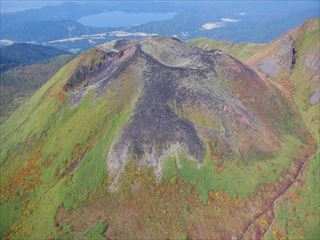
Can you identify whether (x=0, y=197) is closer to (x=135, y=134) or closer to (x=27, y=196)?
(x=27, y=196)

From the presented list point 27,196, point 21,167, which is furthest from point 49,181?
point 21,167

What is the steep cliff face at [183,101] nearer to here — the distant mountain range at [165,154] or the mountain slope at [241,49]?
the distant mountain range at [165,154]

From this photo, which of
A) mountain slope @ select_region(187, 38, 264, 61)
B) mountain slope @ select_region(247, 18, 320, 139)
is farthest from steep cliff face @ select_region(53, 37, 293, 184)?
mountain slope @ select_region(187, 38, 264, 61)

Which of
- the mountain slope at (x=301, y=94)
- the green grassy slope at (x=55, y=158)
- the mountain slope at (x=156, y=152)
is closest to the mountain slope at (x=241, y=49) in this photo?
the mountain slope at (x=301, y=94)

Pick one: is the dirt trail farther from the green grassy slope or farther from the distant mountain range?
the green grassy slope

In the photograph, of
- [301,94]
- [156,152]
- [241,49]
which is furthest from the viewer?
[241,49]

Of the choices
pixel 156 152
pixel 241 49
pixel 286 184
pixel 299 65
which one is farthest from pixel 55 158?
pixel 241 49

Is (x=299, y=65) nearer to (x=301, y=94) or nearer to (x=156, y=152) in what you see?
(x=301, y=94)

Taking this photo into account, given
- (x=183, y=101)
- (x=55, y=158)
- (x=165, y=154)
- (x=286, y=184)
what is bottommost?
(x=55, y=158)
